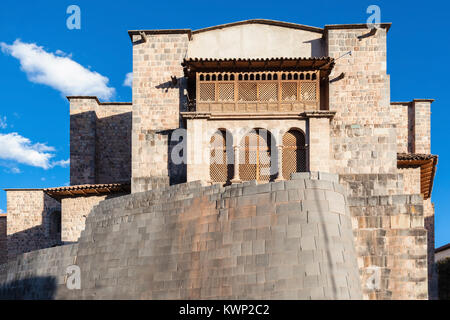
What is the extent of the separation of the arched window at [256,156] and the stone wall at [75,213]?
→ 20.7ft

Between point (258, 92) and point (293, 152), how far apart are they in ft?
8.92

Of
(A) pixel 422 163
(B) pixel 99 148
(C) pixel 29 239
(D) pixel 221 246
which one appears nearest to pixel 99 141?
(B) pixel 99 148

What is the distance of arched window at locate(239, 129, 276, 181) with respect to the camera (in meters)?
18.2

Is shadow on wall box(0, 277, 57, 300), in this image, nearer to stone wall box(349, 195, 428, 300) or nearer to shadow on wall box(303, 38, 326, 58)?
stone wall box(349, 195, 428, 300)

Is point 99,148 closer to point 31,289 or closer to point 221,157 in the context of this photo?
point 221,157

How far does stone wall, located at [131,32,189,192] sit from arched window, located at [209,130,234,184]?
1.61 m

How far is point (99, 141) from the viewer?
27453 millimetres

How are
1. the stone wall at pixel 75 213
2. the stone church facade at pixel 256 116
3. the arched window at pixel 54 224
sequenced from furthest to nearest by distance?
the arched window at pixel 54 224 → the stone wall at pixel 75 213 → the stone church facade at pixel 256 116

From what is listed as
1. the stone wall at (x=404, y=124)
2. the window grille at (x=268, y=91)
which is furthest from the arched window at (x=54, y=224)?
the stone wall at (x=404, y=124)

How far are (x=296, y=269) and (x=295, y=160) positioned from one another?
8128 millimetres

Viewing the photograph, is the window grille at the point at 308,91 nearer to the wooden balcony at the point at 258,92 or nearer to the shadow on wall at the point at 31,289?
the wooden balcony at the point at 258,92

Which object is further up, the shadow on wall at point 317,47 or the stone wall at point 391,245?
the shadow on wall at point 317,47

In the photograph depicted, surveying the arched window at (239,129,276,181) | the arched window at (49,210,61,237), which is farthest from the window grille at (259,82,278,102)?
the arched window at (49,210,61,237)

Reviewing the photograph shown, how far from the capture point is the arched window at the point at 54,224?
27.9 metres
